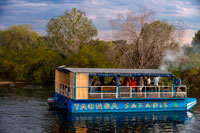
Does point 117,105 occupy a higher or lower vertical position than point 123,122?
higher

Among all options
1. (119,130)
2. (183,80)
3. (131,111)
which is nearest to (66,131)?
(119,130)

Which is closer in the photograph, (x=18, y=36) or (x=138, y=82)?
(x=138, y=82)

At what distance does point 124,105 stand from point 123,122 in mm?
3160

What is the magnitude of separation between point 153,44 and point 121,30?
189 inches

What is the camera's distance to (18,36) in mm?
79188

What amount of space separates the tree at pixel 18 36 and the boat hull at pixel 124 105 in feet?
168

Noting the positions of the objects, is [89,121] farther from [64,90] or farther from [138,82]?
[138,82]

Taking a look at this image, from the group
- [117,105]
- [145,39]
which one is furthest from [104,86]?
[145,39]

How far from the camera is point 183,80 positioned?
168ft

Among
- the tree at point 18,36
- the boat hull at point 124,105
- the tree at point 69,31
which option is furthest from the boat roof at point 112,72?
the tree at point 18,36

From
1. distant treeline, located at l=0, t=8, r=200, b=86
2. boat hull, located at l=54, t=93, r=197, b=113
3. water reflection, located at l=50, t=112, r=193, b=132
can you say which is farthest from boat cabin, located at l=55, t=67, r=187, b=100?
distant treeline, located at l=0, t=8, r=200, b=86

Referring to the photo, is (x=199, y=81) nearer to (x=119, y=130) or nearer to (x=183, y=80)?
(x=183, y=80)

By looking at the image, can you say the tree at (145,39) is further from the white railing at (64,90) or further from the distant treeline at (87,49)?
the white railing at (64,90)

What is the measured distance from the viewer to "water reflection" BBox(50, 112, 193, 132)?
21128 mm
